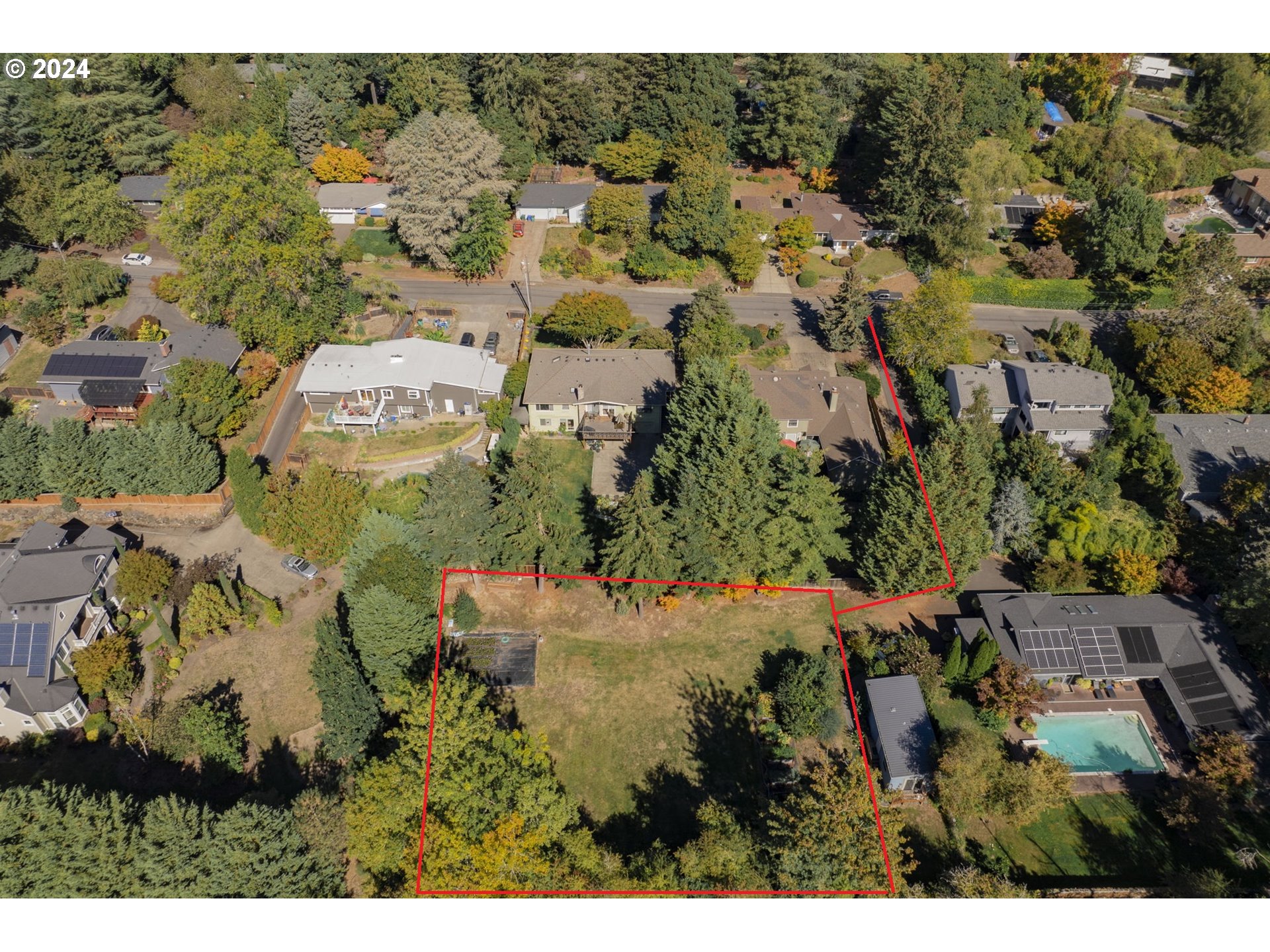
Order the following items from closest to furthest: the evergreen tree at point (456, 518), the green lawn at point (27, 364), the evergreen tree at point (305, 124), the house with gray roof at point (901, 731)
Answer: the house with gray roof at point (901, 731)
the evergreen tree at point (456, 518)
the green lawn at point (27, 364)
the evergreen tree at point (305, 124)

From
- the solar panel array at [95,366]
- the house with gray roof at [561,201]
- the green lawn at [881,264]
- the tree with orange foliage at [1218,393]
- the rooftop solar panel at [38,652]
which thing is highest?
the tree with orange foliage at [1218,393]

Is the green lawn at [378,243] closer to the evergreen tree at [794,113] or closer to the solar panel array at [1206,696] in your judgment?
the evergreen tree at [794,113]

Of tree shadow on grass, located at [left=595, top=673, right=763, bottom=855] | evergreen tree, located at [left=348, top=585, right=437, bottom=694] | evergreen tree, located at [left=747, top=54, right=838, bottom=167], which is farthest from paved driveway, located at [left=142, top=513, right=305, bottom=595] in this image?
evergreen tree, located at [left=747, top=54, right=838, bottom=167]

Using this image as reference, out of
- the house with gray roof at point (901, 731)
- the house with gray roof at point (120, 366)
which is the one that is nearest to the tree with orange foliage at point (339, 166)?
the house with gray roof at point (120, 366)

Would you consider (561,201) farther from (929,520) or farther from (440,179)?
(929,520)

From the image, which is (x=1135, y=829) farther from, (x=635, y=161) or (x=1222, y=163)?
(x=1222, y=163)

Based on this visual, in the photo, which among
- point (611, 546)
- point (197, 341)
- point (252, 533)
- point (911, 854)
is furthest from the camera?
point (197, 341)

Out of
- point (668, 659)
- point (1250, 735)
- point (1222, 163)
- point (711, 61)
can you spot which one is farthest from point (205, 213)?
point (1222, 163)

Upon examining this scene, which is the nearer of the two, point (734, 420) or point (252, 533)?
point (734, 420)
